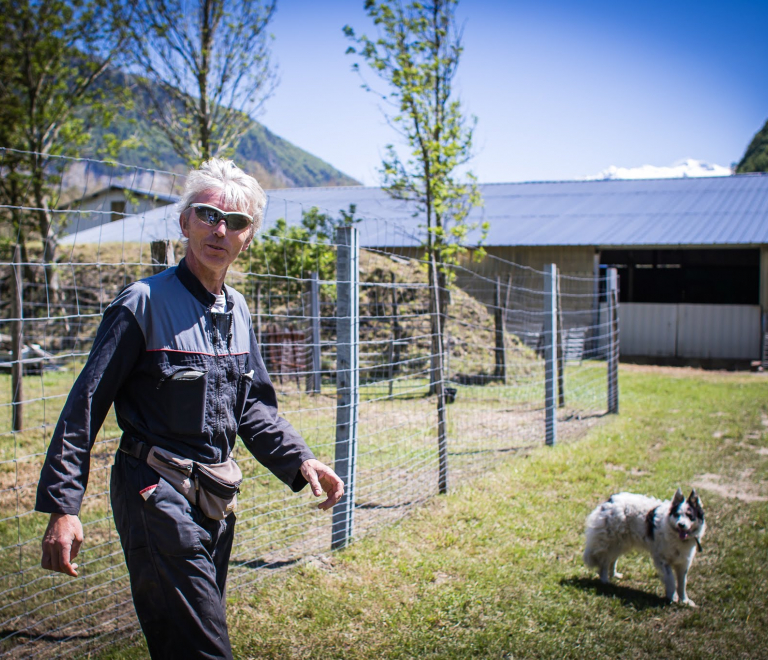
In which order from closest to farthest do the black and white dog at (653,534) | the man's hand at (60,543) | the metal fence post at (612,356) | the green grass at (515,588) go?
the man's hand at (60,543) → the green grass at (515,588) → the black and white dog at (653,534) → the metal fence post at (612,356)

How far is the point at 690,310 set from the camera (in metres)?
17.6

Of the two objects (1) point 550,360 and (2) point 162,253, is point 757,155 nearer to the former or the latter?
(1) point 550,360

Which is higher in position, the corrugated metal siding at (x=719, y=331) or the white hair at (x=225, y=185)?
the white hair at (x=225, y=185)

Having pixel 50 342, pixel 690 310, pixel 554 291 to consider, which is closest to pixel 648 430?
pixel 554 291

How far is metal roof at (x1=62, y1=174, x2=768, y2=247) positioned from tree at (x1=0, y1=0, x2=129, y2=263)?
326 centimetres

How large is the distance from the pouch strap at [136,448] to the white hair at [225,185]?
2.57 feet

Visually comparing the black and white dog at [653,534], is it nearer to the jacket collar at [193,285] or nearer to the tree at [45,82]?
the jacket collar at [193,285]

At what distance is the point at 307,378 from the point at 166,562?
8239 mm

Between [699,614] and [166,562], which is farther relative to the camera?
[699,614]

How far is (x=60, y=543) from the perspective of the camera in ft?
5.73

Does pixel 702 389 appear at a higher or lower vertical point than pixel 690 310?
lower

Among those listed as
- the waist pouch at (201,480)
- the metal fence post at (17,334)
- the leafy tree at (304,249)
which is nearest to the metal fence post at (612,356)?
the leafy tree at (304,249)

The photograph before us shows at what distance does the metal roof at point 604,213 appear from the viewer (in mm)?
17719

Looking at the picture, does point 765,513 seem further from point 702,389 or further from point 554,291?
point 702,389
